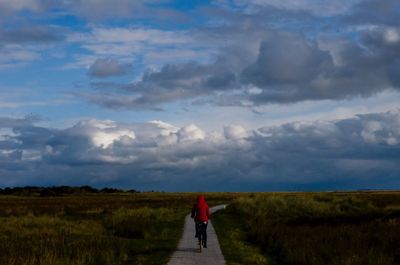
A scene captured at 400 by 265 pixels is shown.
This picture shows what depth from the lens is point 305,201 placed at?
5372cm

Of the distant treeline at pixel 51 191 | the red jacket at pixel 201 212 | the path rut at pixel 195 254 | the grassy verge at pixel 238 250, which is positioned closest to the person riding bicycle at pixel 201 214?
the red jacket at pixel 201 212

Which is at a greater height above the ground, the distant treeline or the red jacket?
the distant treeline

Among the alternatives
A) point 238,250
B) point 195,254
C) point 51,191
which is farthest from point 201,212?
point 51,191

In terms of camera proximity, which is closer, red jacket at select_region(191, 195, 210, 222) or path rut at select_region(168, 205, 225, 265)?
path rut at select_region(168, 205, 225, 265)

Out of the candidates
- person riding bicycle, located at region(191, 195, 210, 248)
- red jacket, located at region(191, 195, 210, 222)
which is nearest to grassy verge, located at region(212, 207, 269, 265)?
person riding bicycle, located at region(191, 195, 210, 248)

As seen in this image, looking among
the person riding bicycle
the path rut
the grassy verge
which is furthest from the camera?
the person riding bicycle

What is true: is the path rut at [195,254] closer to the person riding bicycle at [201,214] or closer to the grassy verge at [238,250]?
the grassy verge at [238,250]

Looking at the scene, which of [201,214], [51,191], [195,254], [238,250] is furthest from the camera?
[51,191]

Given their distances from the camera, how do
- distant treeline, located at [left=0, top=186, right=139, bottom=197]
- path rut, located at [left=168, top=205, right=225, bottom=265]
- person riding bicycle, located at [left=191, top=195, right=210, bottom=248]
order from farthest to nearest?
distant treeline, located at [left=0, top=186, right=139, bottom=197], person riding bicycle, located at [left=191, top=195, right=210, bottom=248], path rut, located at [left=168, top=205, right=225, bottom=265]

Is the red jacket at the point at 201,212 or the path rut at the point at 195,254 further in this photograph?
the red jacket at the point at 201,212

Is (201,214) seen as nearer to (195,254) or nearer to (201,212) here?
(201,212)

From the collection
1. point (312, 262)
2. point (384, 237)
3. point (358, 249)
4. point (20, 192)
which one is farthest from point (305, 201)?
point (20, 192)

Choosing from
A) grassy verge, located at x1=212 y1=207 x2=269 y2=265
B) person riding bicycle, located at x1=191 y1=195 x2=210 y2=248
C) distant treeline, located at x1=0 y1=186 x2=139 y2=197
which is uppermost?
distant treeline, located at x1=0 y1=186 x2=139 y2=197

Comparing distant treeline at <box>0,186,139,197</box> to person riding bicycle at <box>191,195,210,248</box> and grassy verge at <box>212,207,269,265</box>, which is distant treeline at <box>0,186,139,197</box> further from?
person riding bicycle at <box>191,195,210,248</box>
